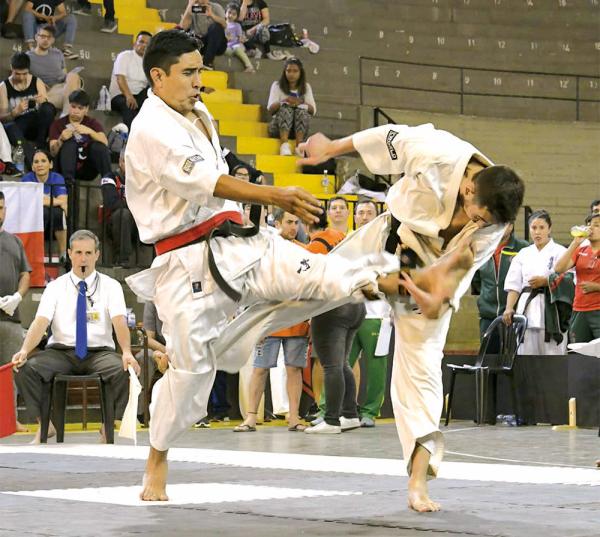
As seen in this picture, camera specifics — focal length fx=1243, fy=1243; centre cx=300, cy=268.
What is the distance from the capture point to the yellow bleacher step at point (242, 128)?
617 inches

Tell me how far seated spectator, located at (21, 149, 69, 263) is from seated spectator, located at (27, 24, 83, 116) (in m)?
1.66

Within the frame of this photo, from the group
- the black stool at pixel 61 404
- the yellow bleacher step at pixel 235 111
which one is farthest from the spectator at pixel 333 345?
the yellow bleacher step at pixel 235 111

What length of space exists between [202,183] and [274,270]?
0.46 m

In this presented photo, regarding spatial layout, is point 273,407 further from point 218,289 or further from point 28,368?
point 218,289

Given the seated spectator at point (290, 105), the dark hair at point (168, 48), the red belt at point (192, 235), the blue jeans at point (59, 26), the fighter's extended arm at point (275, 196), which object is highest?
the blue jeans at point (59, 26)

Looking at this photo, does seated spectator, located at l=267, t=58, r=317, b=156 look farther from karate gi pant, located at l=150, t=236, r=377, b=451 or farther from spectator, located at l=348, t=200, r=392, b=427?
karate gi pant, located at l=150, t=236, r=377, b=451

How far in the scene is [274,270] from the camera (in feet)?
15.4

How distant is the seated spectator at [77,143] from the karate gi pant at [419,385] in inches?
313

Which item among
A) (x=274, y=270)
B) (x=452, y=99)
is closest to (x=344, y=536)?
(x=274, y=270)

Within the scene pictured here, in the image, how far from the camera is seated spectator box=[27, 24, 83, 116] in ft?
42.9

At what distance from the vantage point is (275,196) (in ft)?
14.3

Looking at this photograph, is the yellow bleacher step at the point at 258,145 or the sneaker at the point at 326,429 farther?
the yellow bleacher step at the point at 258,145

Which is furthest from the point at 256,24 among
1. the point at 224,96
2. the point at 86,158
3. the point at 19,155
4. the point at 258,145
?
the point at 19,155

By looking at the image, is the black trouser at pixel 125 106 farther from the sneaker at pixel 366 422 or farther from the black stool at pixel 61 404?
the black stool at pixel 61 404
